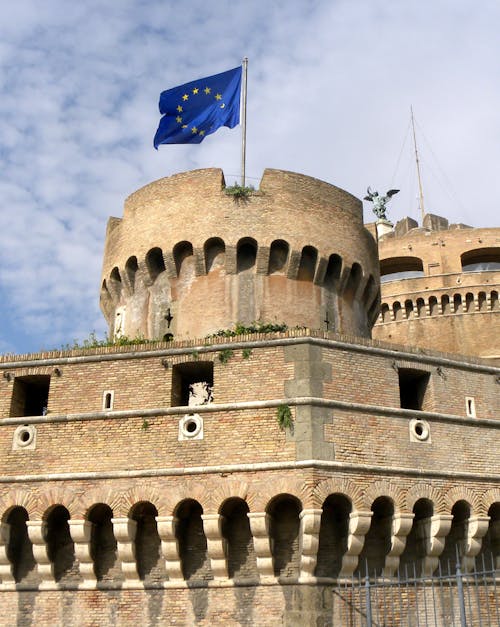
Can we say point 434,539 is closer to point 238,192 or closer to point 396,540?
point 396,540

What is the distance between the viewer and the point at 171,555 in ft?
43.7

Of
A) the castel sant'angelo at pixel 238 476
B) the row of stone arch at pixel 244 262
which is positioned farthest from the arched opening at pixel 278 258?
the castel sant'angelo at pixel 238 476

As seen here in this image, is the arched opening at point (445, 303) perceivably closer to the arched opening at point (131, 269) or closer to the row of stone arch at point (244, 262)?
the row of stone arch at point (244, 262)

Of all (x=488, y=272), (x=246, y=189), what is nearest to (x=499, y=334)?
→ (x=488, y=272)

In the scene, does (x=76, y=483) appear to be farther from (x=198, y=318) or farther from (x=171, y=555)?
(x=198, y=318)

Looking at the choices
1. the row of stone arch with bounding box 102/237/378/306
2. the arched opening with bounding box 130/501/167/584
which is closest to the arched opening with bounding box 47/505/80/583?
the arched opening with bounding box 130/501/167/584

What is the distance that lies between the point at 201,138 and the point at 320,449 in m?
9.38

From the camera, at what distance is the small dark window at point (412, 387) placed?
49.1 ft

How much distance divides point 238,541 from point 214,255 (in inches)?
266

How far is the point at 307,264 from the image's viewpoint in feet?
58.6

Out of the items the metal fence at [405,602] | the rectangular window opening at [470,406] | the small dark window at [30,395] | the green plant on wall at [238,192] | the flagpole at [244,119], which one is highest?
the flagpole at [244,119]

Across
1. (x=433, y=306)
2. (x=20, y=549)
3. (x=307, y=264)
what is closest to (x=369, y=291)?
→ (x=307, y=264)

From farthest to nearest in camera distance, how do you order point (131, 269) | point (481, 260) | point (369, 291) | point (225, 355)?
point (481, 260) < point (369, 291) < point (131, 269) < point (225, 355)

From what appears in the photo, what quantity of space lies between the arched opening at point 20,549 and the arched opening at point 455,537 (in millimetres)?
7343
